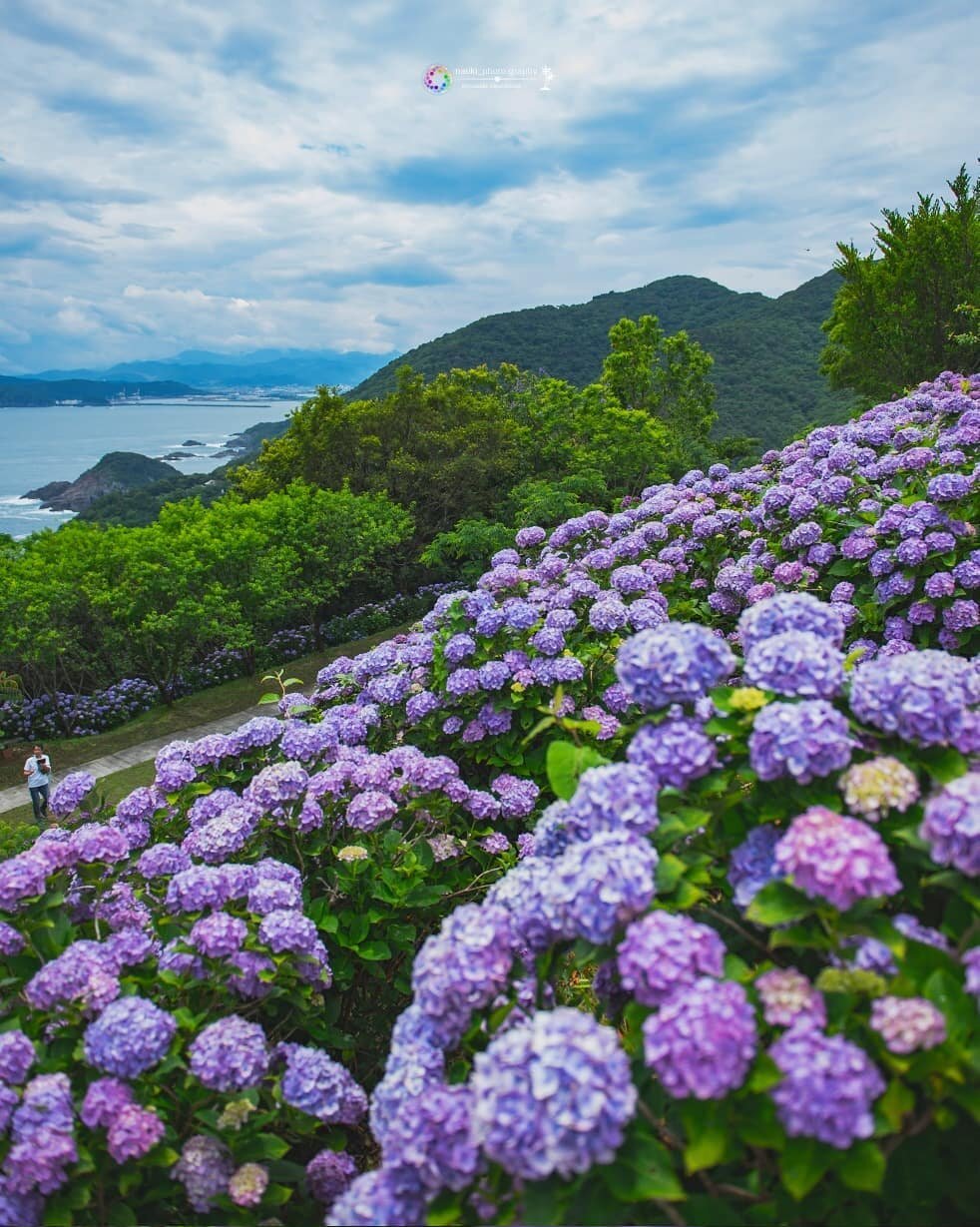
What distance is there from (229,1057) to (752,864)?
1.29 metres

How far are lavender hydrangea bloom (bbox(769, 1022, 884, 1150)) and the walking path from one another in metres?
6.66

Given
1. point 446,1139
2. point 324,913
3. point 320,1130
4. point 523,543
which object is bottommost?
point 320,1130

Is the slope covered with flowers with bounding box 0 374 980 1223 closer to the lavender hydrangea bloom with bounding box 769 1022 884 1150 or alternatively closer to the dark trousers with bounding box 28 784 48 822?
the lavender hydrangea bloom with bounding box 769 1022 884 1150

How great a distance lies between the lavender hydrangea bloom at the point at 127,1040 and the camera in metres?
1.81

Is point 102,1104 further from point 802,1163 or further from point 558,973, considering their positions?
point 802,1163

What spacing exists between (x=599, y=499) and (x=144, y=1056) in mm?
10509

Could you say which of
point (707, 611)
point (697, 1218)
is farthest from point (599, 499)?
point (697, 1218)

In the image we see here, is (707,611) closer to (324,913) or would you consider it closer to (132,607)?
(324,913)

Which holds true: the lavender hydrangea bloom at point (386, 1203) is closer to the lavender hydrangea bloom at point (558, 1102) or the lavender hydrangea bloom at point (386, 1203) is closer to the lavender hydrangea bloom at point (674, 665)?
the lavender hydrangea bloom at point (558, 1102)

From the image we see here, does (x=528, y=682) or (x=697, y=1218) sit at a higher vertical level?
(x=528, y=682)

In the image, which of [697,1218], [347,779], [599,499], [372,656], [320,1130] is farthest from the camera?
[599,499]

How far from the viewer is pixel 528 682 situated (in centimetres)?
372

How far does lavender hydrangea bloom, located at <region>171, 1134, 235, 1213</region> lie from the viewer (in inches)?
72.1

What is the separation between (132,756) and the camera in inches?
303
